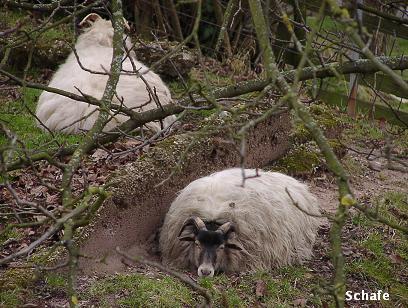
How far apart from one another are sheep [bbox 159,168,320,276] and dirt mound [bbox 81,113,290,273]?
21 centimetres

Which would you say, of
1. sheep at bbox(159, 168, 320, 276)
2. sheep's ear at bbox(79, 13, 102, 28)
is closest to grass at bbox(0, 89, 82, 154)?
sheep's ear at bbox(79, 13, 102, 28)

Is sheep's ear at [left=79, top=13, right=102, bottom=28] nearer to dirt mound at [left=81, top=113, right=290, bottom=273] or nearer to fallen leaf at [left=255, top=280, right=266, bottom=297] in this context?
dirt mound at [left=81, top=113, right=290, bottom=273]

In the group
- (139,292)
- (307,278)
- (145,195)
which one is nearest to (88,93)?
(145,195)

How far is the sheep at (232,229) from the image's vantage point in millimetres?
6645

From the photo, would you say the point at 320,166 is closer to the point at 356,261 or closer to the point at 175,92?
the point at 356,261

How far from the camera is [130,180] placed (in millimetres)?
6824

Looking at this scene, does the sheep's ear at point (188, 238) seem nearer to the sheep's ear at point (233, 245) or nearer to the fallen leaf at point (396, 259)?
the sheep's ear at point (233, 245)

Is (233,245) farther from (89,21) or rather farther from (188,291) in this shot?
(89,21)

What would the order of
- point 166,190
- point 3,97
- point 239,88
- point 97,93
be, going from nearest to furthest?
point 239,88 → point 166,190 → point 97,93 → point 3,97

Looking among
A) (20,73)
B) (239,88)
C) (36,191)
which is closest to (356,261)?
(239,88)

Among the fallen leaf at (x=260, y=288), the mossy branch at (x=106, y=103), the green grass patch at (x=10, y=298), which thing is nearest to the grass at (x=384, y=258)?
the fallen leaf at (x=260, y=288)

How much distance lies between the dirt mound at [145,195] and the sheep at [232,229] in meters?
0.21

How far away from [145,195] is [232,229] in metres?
0.88

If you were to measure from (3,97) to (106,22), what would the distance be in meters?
1.77
